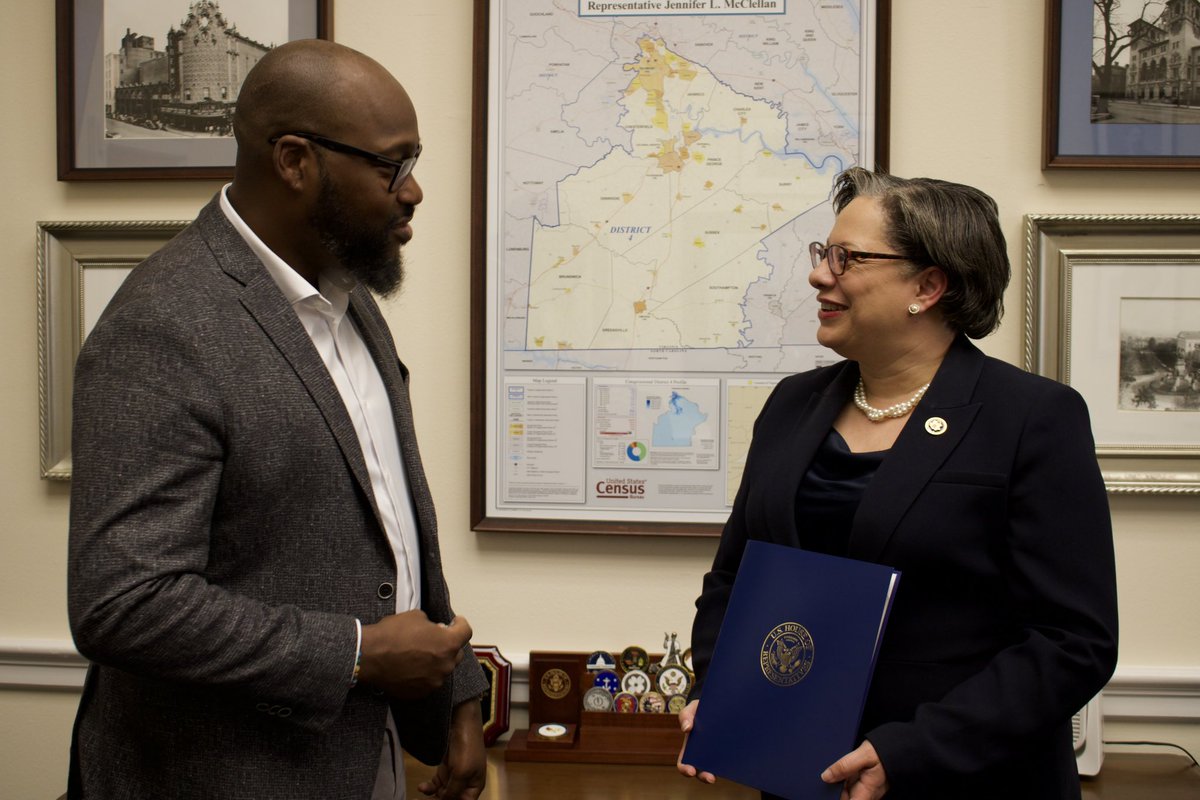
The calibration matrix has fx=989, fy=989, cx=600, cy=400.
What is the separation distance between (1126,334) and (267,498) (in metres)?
2.08

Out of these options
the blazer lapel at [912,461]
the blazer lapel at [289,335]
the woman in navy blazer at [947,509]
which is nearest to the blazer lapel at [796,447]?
the woman in navy blazer at [947,509]

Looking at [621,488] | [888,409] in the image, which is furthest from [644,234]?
[888,409]

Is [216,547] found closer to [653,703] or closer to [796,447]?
[796,447]

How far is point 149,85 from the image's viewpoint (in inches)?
102

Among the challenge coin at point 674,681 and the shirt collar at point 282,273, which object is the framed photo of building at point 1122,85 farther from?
the shirt collar at point 282,273

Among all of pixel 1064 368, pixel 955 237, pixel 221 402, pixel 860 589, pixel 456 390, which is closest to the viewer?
pixel 221 402

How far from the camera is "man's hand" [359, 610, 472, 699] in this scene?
1.29 m

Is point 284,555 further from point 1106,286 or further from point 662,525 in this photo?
point 1106,286

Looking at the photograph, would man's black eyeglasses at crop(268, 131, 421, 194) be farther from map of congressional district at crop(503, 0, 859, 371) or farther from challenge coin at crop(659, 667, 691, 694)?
challenge coin at crop(659, 667, 691, 694)

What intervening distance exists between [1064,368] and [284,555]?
6.30ft

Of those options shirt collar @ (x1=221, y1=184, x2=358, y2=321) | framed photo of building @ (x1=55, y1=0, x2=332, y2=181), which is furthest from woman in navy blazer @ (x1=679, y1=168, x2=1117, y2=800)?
framed photo of building @ (x1=55, y1=0, x2=332, y2=181)

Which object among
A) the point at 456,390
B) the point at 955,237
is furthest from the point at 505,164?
the point at 955,237

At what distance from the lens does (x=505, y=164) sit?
2500 millimetres

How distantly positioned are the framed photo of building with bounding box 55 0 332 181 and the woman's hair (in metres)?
1.76
